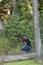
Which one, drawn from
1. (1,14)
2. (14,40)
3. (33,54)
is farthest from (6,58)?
(1,14)

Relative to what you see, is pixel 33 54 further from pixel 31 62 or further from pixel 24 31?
pixel 24 31

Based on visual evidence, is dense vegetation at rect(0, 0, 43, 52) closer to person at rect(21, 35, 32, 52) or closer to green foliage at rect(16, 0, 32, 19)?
green foliage at rect(16, 0, 32, 19)

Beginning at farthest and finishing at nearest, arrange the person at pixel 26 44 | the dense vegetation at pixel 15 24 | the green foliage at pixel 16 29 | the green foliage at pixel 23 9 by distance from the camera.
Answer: the green foliage at pixel 23 9, the green foliage at pixel 16 29, the dense vegetation at pixel 15 24, the person at pixel 26 44

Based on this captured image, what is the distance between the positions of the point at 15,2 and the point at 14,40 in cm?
212

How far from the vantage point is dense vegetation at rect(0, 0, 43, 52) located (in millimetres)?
7156

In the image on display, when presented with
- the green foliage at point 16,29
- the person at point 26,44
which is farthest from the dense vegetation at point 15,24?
the person at point 26,44

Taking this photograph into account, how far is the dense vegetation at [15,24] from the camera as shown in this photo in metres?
7.16

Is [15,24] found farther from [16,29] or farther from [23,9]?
[23,9]

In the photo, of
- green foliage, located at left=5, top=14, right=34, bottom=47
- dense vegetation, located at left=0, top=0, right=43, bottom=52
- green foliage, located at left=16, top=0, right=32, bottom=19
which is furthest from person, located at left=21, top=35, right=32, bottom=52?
green foliage, located at left=16, top=0, right=32, bottom=19

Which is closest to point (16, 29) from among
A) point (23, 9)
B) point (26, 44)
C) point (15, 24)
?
point (15, 24)

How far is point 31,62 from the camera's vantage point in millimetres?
6195

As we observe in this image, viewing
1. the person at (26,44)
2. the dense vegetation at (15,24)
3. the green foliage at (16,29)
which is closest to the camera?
the person at (26,44)

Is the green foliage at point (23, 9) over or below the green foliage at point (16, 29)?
over

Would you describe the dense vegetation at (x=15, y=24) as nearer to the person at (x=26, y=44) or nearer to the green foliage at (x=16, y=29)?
the green foliage at (x=16, y=29)
